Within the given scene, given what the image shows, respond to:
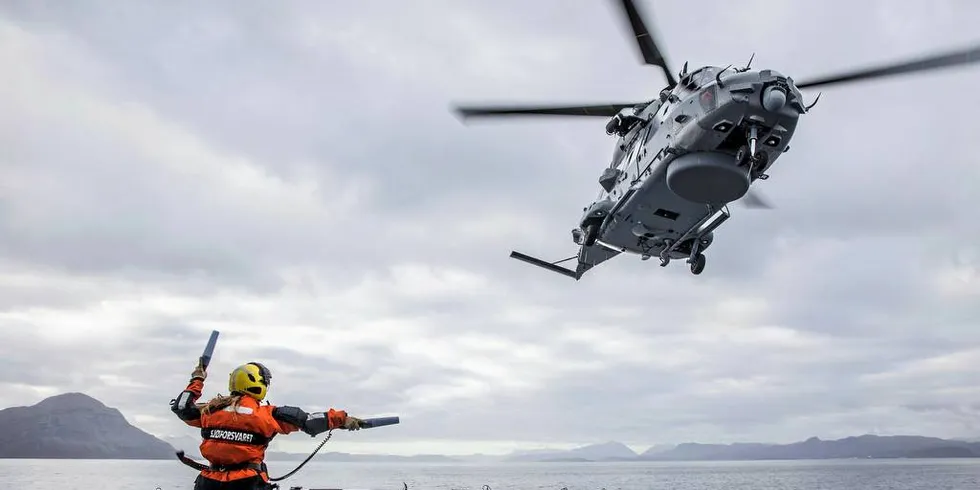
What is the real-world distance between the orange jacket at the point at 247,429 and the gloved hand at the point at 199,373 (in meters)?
0.56

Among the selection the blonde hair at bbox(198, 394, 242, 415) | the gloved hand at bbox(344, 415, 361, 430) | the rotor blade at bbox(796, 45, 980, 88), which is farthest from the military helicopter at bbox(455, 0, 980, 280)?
the blonde hair at bbox(198, 394, 242, 415)

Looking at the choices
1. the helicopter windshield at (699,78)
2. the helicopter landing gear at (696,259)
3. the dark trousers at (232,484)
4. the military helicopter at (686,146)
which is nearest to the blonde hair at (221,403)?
the dark trousers at (232,484)

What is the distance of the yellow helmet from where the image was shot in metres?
6.73

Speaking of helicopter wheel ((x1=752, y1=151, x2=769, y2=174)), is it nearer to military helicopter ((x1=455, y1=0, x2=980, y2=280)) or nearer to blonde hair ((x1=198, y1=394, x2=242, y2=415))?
military helicopter ((x1=455, y1=0, x2=980, y2=280))

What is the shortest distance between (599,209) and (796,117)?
7596mm

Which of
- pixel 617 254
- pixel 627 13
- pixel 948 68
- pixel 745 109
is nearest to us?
pixel 948 68

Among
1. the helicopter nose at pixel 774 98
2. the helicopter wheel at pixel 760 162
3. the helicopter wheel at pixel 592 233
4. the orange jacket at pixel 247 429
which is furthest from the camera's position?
the helicopter wheel at pixel 592 233

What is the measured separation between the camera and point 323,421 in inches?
262

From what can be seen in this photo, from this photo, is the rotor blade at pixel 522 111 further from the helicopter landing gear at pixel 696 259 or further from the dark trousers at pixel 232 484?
the dark trousers at pixel 232 484

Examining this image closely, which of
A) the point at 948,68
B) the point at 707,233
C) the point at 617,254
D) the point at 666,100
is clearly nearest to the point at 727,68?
the point at 666,100

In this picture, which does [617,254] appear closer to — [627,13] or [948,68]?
[627,13]

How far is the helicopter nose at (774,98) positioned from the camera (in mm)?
15820

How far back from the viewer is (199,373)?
7242mm

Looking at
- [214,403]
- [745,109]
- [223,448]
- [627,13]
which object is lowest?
[223,448]
